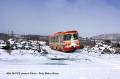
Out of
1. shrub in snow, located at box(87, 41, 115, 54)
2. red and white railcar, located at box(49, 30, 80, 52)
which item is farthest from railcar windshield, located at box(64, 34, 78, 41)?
shrub in snow, located at box(87, 41, 115, 54)

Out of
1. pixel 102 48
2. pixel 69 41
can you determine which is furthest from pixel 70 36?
pixel 102 48

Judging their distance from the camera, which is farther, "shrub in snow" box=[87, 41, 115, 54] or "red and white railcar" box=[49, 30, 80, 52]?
"shrub in snow" box=[87, 41, 115, 54]

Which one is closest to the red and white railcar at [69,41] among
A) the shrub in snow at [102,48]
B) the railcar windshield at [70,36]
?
the railcar windshield at [70,36]

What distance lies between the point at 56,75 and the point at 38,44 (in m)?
19.0

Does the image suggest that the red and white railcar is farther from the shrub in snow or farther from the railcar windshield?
the shrub in snow

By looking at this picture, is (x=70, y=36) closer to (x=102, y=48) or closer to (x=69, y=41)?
(x=69, y=41)

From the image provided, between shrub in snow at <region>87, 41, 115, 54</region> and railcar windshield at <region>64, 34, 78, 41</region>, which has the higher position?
railcar windshield at <region>64, 34, 78, 41</region>

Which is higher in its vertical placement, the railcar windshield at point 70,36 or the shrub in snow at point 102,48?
the railcar windshield at point 70,36

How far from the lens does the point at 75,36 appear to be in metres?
26.4

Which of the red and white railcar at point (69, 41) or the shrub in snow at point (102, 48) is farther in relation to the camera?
the shrub in snow at point (102, 48)

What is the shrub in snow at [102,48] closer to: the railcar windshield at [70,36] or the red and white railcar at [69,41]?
the red and white railcar at [69,41]

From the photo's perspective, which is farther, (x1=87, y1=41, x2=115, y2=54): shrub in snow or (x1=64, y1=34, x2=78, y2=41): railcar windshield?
(x1=87, y1=41, x2=115, y2=54): shrub in snow

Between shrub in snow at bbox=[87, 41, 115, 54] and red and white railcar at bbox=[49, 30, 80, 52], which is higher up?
red and white railcar at bbox=[49, 30, 80, 52]

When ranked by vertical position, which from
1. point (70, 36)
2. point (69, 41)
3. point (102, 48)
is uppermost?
point (70, 36)
